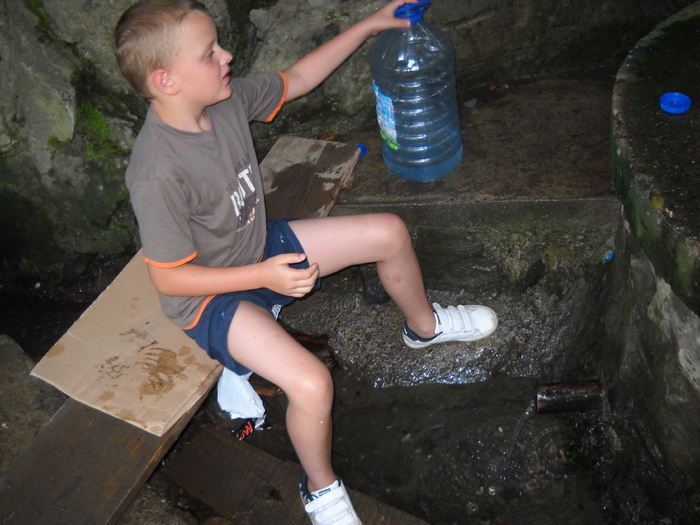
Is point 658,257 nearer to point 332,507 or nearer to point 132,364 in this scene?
point 332,507

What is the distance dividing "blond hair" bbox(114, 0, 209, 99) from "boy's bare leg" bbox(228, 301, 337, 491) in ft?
2.67

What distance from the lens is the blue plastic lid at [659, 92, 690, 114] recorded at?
84.4 inches

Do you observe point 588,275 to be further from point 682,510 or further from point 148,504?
point 148,504

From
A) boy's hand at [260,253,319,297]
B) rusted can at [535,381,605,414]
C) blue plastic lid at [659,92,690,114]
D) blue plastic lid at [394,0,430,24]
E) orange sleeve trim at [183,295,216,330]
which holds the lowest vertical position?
rusted can at [535,381,605,414]

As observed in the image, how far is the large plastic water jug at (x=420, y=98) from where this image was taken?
267cm

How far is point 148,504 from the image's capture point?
80.9 inches

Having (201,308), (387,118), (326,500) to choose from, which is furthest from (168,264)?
(387,118)

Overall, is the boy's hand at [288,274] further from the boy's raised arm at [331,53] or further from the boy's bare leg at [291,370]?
the boy's raised arm at [331,53]

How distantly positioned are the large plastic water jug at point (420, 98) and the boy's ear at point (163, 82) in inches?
44.7

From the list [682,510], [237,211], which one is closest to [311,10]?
[237,211]

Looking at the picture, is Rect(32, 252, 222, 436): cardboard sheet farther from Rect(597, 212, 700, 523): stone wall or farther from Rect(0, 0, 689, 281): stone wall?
Rect(597, 212, 700, 523): stone wall

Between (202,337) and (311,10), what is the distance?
68.3 inches

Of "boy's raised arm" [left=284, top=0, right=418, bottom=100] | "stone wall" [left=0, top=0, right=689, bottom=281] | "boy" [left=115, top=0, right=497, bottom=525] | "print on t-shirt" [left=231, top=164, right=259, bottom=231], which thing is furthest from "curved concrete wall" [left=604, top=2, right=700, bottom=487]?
"print on t-shirt" [left=231, top=164, right=259, bottom=231]

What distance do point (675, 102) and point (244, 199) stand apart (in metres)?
1.67
